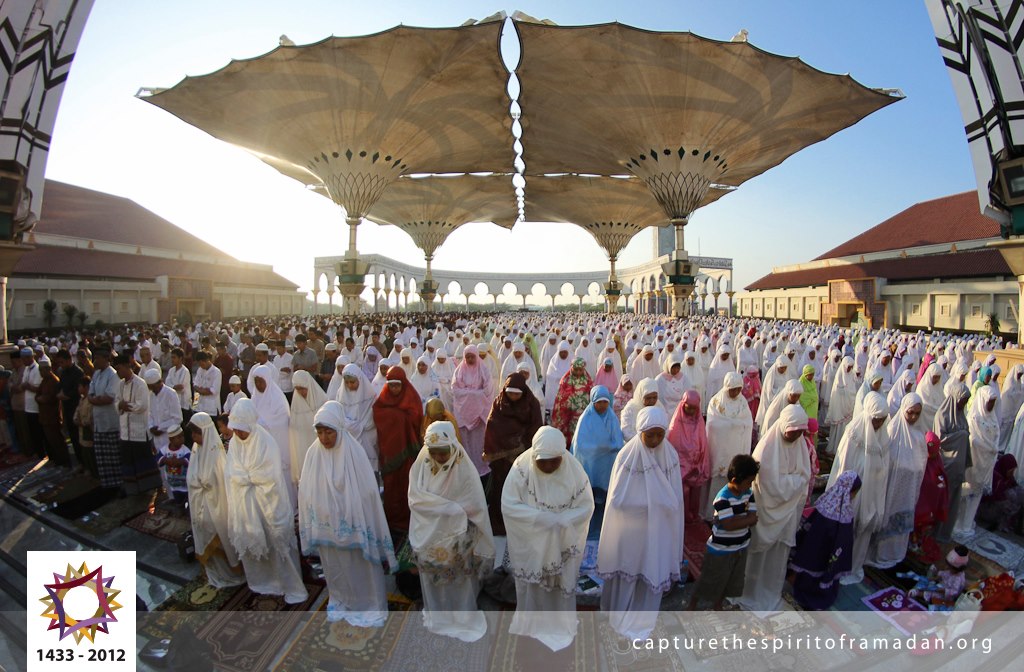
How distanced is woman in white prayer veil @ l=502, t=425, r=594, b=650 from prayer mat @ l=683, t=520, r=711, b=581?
1.30 metres

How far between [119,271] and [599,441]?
2559 cm

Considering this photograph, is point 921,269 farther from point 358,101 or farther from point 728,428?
point 358,101

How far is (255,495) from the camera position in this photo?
9.50 feet

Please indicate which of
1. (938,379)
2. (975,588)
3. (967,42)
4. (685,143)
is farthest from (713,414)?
(685,143)

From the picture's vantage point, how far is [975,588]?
110 inches

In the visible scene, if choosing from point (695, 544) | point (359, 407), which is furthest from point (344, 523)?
point (695, 544)

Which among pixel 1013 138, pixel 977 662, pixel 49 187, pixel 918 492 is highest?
pixel 49 187

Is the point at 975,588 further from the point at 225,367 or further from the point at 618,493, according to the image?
the point at 225,367

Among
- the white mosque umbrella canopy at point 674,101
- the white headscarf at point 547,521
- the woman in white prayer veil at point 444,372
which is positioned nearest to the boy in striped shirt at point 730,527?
the white headscarf at point 547,521

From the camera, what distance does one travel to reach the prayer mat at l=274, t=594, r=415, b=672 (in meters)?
2.51

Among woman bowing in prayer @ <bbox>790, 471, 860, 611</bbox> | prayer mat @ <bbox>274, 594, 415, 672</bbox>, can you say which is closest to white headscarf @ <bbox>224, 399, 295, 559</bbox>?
prayer mat @ <bbox>274, 594, 415, 672</bbox>

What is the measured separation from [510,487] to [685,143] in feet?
58.4

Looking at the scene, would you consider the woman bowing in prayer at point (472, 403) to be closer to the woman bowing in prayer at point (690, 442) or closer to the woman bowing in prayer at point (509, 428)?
the woman bowing in prayer at point (509, 428)

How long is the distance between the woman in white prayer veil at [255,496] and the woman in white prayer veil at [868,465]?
347cm
